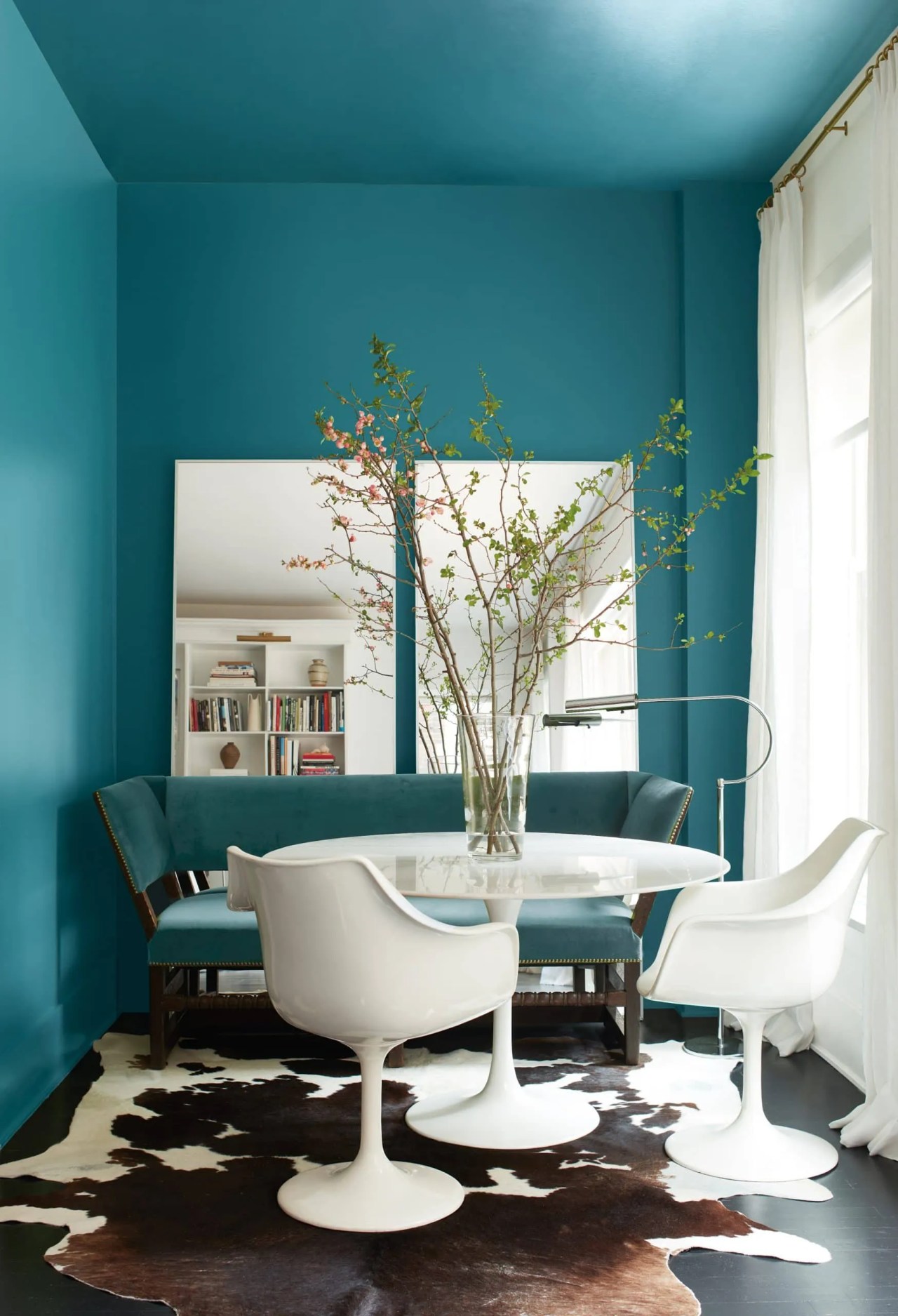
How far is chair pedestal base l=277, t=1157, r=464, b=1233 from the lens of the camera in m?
2.47

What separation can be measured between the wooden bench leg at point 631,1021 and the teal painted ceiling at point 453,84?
9.33 feet

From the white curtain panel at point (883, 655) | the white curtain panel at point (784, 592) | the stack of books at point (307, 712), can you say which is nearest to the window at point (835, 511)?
the white curtain panel at point (784, 592)

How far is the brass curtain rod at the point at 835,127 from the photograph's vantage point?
3.20m

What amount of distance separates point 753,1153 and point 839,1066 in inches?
36.1

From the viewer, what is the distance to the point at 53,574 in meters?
3.59

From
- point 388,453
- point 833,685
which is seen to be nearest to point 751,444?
point 833,685

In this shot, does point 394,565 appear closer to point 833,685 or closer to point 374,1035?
point 833,685

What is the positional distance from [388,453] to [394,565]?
16.8 inches

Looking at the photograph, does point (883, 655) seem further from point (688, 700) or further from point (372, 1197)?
point (372, 1197)

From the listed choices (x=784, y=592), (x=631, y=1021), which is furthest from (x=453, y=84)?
(x=631, y=1021)

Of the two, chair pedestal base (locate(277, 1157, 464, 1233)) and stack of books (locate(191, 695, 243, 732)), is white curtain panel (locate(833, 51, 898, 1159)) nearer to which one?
chair pedestal base (locate(277, 1157, 464, 1233))

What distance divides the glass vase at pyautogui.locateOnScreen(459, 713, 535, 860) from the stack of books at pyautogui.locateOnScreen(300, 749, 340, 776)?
4.76 feet

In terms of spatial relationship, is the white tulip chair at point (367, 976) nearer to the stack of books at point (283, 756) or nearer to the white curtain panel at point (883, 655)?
the white curtain panel at point (883, 655)

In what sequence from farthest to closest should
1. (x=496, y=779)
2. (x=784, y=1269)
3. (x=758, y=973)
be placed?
(x=496, y=779), (x=758, y=973), (x=784, y=1269)
